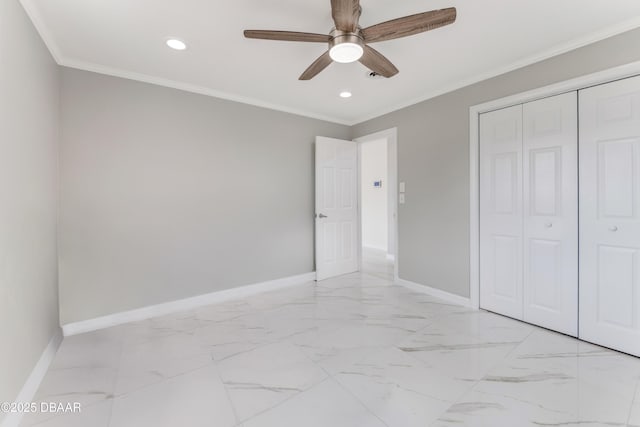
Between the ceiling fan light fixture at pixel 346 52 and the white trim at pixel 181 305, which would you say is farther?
the white trim at pixel 181 305

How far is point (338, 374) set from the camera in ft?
6.41

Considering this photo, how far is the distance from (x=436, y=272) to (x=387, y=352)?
5.14ft

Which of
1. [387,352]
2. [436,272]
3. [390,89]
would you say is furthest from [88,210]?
[436,272]

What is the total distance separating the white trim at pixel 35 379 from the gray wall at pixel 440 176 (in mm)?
3596

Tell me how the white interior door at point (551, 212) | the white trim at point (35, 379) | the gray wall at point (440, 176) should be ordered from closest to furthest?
the white trim at point (35, 379) → the white interior door at point (551, 212) → the gray wall at point (440, 176)

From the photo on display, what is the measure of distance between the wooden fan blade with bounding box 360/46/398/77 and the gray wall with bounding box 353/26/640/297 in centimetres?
133

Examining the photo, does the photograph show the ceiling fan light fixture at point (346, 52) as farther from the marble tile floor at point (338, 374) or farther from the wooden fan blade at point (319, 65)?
the marble tile floor at point (338, 374)

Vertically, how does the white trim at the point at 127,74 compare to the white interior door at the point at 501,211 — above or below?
above

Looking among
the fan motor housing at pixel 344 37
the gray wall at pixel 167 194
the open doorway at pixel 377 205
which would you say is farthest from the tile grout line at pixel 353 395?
the open doorway at pixel 377 205

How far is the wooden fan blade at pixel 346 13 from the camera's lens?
5.08 ft

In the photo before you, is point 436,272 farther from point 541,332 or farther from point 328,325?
point 328,325

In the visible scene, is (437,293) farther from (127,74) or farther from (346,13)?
(127,74)

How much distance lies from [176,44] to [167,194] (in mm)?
1454

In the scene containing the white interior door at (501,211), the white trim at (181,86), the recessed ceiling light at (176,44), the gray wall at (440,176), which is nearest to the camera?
the recessed ceiling light at (176,44)
